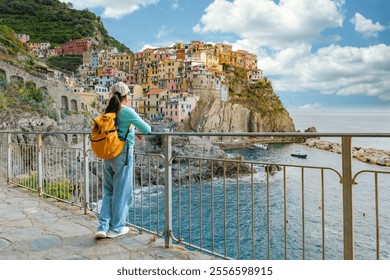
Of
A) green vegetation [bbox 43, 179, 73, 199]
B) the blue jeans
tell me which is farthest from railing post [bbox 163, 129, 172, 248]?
green vegetation [bbox 43, 179, 73, 199]

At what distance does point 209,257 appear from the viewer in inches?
129

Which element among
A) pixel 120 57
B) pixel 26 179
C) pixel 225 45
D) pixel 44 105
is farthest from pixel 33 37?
pixel 26 179

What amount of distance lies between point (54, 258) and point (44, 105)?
4318 centimetres

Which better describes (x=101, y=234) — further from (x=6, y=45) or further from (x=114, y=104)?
(x=6, y=45)

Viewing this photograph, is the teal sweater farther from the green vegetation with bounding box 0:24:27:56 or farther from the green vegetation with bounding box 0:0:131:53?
the green vegetation with bounding box 0:0:131:53

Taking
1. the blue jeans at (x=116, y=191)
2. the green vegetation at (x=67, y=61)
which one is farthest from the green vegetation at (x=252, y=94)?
the blue jeans at (x=116, y=191)

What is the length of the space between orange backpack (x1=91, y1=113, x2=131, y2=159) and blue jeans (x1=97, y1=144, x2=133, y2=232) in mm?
170

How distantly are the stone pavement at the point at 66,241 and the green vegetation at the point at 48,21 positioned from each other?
102318 mm

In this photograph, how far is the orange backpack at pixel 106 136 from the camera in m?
3.31

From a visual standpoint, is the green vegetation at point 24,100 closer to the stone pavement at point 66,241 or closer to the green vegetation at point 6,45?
the green vegetation at point 6,45

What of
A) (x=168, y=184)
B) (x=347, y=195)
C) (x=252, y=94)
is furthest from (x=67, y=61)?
(x=347, y=195)

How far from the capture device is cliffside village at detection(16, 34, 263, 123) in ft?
225

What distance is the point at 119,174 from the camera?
3582 millimetres
